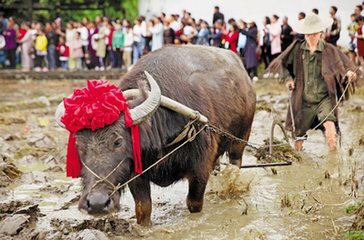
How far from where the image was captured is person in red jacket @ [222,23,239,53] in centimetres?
1596

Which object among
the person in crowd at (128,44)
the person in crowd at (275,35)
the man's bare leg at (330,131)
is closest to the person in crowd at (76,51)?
the person in crowd at (128,44)

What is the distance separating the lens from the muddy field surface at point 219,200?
5.27m

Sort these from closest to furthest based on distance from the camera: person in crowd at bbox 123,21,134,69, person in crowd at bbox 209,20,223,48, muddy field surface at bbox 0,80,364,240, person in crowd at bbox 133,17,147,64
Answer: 1. muddy field surface at bbox 0,80,364,240
2. person in crowd at bbox 209,20,223,48
3. person in crowd at bbox 133,17,147,64
4. person in crowd at bbox 123,21,134,69

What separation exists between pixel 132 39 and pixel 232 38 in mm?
3307

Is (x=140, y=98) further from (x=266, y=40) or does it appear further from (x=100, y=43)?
(x=100, y=43)

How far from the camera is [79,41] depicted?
18844mm

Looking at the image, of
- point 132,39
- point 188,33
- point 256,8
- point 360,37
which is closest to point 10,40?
point 132,39

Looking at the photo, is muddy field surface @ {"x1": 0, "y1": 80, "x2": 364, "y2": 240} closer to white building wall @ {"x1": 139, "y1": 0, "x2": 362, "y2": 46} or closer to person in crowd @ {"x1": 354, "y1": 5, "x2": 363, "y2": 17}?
person in crowd @ {"x1": 354, "y1": 5, "x2": 363, "y2": 17}

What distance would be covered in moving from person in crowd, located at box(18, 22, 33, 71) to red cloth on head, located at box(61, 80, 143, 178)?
15053 mm

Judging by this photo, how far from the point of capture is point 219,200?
6391mm

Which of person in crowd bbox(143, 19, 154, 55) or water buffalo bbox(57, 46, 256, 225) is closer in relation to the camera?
water buffalo bbox(57, 46, 256, 225)

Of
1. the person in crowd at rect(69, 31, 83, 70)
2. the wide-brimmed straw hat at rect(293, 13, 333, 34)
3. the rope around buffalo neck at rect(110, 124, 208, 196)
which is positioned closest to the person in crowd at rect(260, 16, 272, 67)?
the person in crowd at rect(69, 31, 83, 70)

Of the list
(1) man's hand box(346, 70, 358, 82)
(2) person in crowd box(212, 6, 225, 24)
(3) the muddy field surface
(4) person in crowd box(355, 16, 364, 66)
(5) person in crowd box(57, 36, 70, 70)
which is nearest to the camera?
(3) the muddy field surface

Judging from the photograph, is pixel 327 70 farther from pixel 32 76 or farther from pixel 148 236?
pixel 32 76
